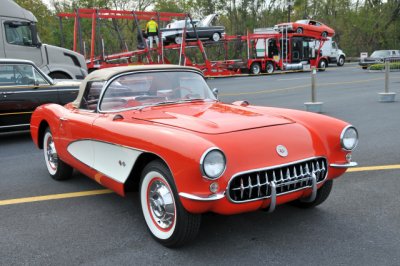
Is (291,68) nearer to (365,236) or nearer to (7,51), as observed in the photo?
(7,51)

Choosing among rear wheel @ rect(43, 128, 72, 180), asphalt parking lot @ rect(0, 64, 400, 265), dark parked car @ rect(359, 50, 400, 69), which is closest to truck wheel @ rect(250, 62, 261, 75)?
dark parked car @ rect(359, 50, 400, 69)

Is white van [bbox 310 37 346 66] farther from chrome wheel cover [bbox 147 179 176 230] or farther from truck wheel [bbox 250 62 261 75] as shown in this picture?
chrome wheel cover [bbox 147 179 176 230]

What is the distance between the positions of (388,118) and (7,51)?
35.3 ft

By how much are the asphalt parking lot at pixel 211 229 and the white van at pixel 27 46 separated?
8.35 m

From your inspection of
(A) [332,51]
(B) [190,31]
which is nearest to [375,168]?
(B) [190,31]

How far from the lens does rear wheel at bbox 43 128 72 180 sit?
17.2ft

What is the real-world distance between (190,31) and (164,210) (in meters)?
20.3

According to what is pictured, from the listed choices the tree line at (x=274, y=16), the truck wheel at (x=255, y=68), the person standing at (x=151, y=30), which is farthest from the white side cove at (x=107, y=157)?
the tree line at (x=274, y=16)

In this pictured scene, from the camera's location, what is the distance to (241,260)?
3078 mm

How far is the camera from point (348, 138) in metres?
3.70

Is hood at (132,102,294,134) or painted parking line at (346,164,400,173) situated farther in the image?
painted parking line at (346,164,400,173)

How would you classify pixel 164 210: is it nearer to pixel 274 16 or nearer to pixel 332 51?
pixel 332 51

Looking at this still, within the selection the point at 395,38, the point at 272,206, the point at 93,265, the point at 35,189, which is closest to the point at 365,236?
the point at 272,206

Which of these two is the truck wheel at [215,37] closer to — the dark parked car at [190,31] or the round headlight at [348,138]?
the dark parked car at [190,31]
